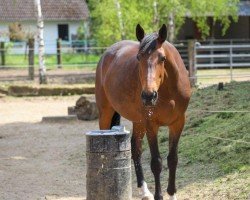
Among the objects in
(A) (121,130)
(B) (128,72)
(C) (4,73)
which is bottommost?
(C) (4,73)

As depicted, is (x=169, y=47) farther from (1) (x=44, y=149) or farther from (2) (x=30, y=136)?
(2) (x=30, y=136)

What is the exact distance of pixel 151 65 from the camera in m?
6.60

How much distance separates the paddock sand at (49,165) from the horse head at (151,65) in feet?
4.86

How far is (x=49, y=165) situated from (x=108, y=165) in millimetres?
3491

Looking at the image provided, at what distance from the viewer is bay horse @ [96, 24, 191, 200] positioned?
6.64 metres

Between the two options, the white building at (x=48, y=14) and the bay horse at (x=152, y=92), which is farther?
the white building at (x=48, y=14)

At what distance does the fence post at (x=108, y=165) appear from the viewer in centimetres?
675

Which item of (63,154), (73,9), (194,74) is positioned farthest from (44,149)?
(73,9)

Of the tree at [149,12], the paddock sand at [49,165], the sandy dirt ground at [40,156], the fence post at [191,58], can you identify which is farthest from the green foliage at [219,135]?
the tree at [149,12]

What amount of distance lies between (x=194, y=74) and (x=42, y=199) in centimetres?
1468

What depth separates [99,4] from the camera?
29.0 m

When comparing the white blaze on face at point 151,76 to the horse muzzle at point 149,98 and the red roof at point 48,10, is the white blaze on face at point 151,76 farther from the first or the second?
the red roof at point 48,10

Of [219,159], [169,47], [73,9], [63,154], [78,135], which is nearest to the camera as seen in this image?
[169,47]

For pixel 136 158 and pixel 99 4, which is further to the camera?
pixel 99 4
